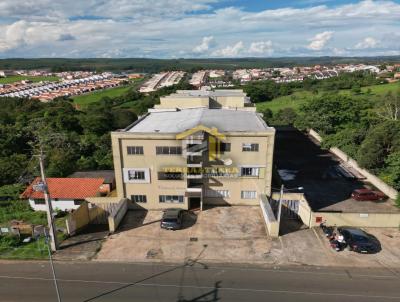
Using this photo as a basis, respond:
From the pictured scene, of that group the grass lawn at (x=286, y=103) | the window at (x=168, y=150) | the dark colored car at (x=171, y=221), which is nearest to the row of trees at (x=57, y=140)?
the window at (x=168, y=150)

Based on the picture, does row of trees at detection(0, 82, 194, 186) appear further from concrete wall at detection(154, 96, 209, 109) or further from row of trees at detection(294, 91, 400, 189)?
row of trees at detection(294, 91, 400, 189)

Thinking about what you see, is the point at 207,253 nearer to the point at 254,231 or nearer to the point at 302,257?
the point at 254,231

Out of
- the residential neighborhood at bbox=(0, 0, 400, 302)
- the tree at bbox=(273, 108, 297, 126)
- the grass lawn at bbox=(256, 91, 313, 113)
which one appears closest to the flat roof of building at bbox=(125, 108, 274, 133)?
the residential neighborhood at bbox=(0, 0, 400, 302)

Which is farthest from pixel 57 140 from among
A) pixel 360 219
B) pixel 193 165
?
pixel 360 219

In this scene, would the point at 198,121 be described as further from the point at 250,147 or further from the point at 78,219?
the point at 78,219

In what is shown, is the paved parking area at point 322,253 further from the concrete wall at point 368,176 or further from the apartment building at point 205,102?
the apartment building at point 205,102

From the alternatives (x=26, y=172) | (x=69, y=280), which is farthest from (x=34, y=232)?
(x=26, y=172)
